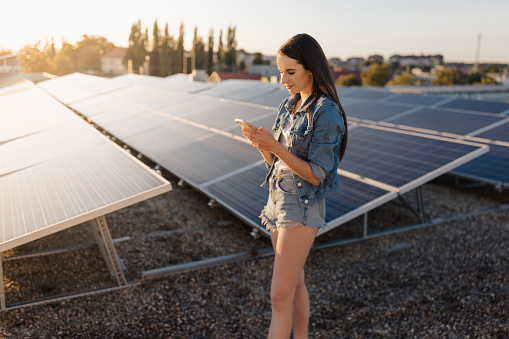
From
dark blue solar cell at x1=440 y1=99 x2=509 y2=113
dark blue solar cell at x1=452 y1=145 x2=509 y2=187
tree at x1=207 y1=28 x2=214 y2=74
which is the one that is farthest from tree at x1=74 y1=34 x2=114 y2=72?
dark blue solar cell at x1=452 y1=145 x2=509 y2=187

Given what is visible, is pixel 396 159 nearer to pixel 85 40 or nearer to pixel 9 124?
pixel 9 124

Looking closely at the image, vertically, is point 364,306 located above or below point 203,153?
below

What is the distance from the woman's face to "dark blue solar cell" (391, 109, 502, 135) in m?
8.35

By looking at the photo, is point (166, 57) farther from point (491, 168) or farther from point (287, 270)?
point (287, 270)

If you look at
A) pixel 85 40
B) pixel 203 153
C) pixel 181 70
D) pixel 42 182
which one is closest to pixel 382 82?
pixel 181 70

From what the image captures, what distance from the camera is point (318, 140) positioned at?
2588mm

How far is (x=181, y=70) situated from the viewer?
7625 cm

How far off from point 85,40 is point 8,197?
398 feet

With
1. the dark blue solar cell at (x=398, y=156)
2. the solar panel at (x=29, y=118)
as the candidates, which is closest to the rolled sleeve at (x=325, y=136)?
the dark blue solar cell at (x=398, y=156)

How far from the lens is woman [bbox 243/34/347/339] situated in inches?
102

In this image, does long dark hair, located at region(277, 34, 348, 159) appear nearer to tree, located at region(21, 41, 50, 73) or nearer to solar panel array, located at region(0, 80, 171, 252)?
solar panel array, located at region(0, 80, 171, 252)

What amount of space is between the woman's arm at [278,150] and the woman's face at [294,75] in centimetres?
41

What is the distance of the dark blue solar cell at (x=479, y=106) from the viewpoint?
42.2ft

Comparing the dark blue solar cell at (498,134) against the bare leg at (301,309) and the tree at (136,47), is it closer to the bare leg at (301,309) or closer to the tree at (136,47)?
the bare leg at (301,309)
